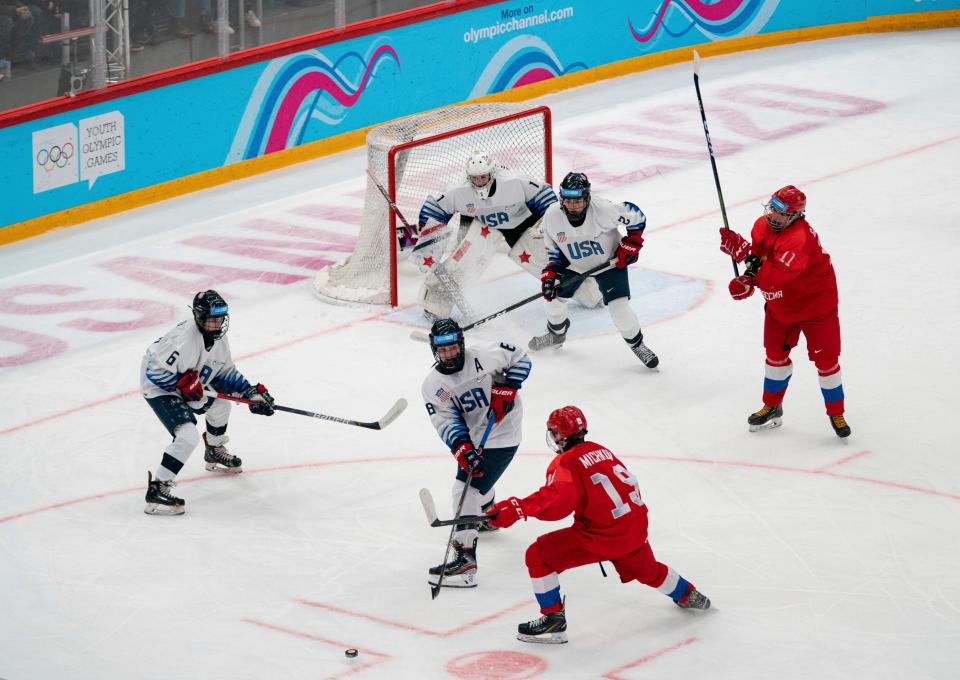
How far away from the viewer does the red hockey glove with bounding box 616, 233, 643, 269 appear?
7930 millimetres

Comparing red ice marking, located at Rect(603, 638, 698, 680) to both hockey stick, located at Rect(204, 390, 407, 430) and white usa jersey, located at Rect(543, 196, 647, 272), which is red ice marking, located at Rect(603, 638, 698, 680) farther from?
white usa jersey, located at Rect(543, 196, 647, 272)

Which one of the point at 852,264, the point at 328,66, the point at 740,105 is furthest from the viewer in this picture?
the point at 740,105

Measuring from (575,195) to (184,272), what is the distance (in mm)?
3525

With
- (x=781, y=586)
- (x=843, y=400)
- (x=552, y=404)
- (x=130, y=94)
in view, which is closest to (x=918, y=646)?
(x=781, y=586)

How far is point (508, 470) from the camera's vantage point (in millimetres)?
7125

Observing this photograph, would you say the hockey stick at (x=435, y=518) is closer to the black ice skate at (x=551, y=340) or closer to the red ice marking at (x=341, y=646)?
the red ice marking at (x=341, y=646)

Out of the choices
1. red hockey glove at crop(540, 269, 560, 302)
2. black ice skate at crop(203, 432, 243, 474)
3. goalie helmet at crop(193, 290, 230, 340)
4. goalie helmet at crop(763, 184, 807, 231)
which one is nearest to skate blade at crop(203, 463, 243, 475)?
black ice skate at crop(203, 432, 243, 474)

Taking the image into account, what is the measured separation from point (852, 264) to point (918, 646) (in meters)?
4.59

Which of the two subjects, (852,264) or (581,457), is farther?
(852,264)

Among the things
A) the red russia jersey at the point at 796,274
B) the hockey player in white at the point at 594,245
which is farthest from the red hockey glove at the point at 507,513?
the hockey player in white at the point at 594,245

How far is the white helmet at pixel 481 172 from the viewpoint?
870cm

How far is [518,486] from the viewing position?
6965mm

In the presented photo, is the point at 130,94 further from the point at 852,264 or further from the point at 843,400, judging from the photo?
the point at 843,400

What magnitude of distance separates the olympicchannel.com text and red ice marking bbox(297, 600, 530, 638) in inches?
330
